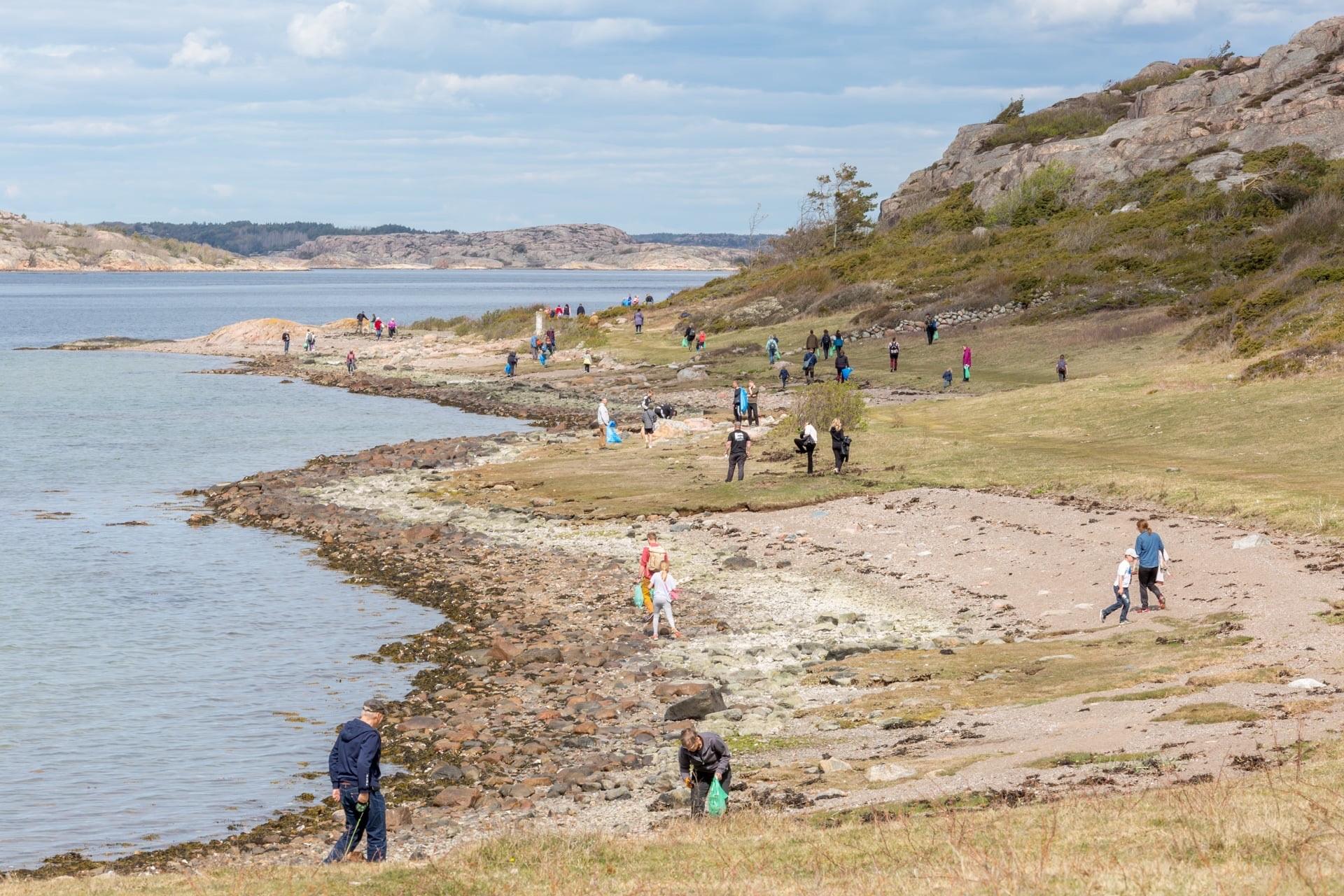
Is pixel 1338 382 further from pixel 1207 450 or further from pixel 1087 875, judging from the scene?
pixel 1087 875

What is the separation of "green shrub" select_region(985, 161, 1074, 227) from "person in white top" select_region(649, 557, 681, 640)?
249 feet

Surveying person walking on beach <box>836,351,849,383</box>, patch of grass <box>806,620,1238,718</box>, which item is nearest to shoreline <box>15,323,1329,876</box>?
patch of grass <box>806,620,1238,718</box>

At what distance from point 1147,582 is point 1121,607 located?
2.64 ft

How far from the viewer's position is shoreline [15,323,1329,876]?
16.6 metres

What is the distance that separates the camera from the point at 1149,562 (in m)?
23.0

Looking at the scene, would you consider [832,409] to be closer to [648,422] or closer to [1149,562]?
[648,422]

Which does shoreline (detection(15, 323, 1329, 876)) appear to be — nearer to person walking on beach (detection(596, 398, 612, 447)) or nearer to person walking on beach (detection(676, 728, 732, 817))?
person walking on beach (detection(676, 728, 732, 817))

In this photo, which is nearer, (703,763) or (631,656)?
(703,763)

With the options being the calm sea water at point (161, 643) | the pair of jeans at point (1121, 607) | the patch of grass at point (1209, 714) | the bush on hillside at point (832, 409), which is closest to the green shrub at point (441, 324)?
the calm sea water at point (161, 643)

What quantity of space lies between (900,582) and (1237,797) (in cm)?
1598

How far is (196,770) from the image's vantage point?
65.6 ft

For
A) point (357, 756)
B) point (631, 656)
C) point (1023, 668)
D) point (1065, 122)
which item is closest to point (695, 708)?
point (631, 656)

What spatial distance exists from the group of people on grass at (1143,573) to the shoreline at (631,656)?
715 mm

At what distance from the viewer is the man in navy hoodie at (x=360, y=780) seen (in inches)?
535
